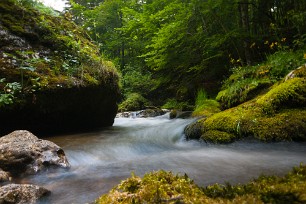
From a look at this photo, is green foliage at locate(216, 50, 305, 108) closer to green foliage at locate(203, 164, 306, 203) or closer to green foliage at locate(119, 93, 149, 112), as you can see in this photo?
green foliage at locate(203, 164, 306, 203)

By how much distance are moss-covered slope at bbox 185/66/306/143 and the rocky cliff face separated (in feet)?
9.87

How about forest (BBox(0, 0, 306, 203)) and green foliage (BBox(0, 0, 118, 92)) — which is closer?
forest (BBox(0, 0, 306, 203))

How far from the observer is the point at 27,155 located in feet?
11.4

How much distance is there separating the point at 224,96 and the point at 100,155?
3.94 meters

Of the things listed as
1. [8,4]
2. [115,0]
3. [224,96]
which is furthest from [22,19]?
[115,0]

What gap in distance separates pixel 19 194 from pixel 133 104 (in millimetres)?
11744

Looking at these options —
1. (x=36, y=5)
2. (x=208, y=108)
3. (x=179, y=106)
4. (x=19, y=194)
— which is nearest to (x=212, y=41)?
(x=208, y=108)

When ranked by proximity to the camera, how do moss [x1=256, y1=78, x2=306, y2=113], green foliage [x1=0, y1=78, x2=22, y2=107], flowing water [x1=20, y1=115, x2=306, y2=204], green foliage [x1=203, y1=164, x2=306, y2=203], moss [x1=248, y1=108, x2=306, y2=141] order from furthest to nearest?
green foliage [x1=0, y1=78, x2=22, y2=107] < moss [x1=256, y1=78, x2=306, y2=113] < moss [x1=248, y1=108, x2=306, y2=141] < flowing water [x1=20, y1=115, x2=306, y2=204] < green foliage [x1=203, y1=164, x2=306, y2=203]

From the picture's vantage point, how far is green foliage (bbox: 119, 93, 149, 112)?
1386cm

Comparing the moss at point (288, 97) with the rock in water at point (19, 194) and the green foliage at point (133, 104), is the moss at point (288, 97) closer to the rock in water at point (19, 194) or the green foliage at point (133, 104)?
the rock in water at point (19, 194)

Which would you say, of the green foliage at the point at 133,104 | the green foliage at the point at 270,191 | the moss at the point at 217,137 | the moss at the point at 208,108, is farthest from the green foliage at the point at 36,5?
the green foliage at the point at 133,104

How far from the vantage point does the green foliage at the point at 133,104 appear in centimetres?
1386

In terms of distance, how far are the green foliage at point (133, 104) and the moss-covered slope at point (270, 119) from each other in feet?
29.7

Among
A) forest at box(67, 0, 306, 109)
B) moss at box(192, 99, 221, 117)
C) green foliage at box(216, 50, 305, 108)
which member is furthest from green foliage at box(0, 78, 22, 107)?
moss at box(192, 99, 221, 117)
